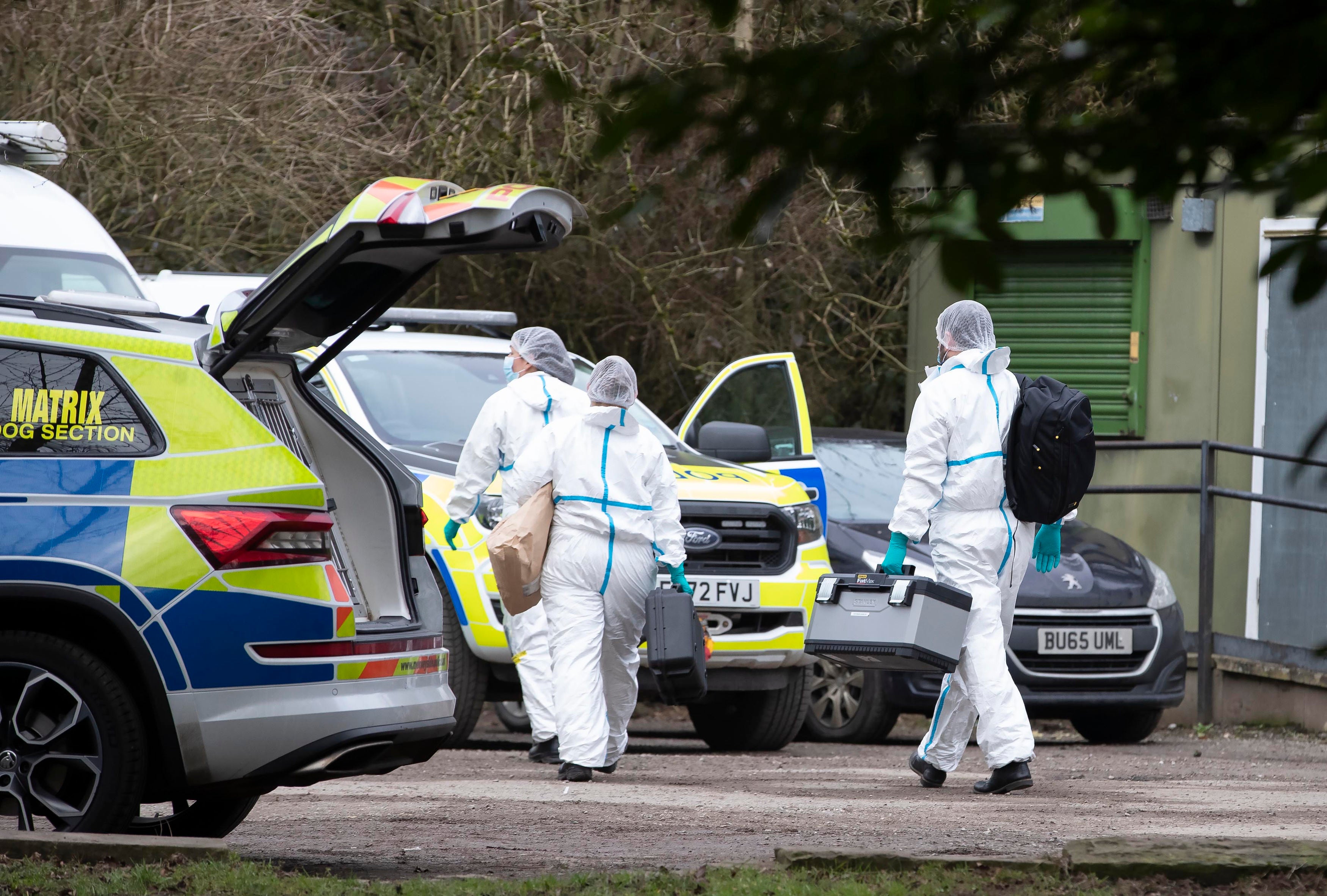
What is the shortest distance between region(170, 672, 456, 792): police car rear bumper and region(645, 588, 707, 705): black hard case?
258cm

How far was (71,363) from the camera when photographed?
5.35 metres

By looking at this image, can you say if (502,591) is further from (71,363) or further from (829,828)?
(71,363)

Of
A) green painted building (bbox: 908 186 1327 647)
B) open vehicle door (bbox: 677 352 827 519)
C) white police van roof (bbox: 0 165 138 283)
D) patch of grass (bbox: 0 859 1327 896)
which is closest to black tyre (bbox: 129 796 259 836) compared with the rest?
patch of grass (bbox: 0 859 1327 896)

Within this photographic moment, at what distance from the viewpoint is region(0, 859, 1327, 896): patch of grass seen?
469 cm

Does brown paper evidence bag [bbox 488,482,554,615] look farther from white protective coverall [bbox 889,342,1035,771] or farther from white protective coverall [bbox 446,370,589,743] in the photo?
white protective coverall [bbox 889,342,1035,771]

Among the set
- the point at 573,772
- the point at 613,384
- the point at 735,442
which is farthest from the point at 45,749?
the point at 735,442

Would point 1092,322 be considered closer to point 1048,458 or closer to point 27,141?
point 1048,458

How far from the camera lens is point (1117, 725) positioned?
36.1 feet

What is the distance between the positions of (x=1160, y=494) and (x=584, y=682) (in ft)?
21.3

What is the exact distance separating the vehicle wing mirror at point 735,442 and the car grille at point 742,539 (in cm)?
38

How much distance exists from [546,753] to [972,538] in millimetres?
2361

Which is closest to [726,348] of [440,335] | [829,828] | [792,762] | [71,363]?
[440,335]

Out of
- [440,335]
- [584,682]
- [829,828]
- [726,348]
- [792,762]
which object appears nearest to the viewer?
[829,828]

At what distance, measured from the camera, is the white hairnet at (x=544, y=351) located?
8.87m
